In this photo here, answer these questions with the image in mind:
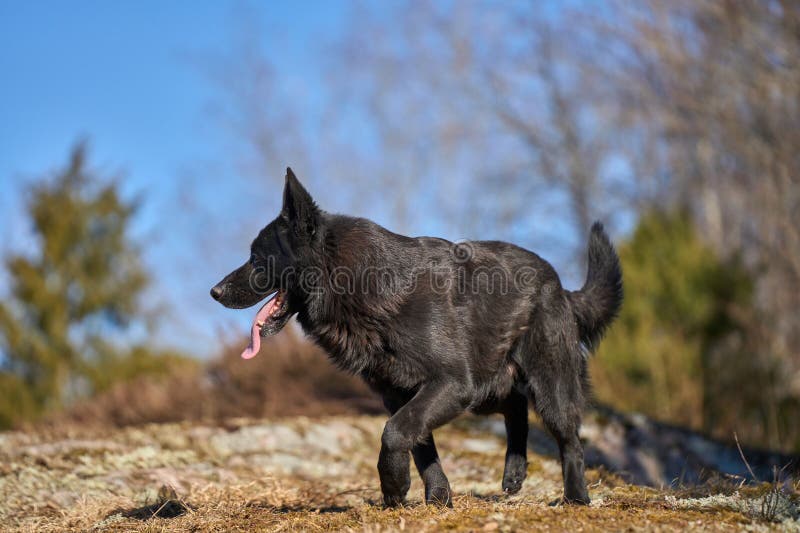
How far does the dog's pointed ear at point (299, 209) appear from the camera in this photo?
4.05 metres

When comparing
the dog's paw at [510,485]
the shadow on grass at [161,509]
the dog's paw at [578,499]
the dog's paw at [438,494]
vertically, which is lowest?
the dog's paw at [578,499]

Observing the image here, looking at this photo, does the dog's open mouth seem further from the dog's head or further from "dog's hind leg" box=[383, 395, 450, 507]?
"dog's hind leg" box=[383, 395, 450, 507]

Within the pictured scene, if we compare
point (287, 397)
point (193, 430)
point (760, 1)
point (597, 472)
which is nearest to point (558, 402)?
point (597, 472)

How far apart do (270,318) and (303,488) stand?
149 cm

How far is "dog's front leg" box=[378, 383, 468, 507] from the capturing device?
12.2 ft

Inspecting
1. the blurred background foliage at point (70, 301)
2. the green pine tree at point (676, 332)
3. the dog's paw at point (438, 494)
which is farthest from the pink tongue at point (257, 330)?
the blurred background foliage at point (70, 301)

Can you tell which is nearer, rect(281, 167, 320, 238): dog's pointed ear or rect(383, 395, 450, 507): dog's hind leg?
rect(281, 167, 320, 238): dog's pointed ear

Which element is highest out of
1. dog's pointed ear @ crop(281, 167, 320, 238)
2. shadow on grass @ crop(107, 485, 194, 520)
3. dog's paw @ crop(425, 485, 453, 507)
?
dog's pointed ear @ crop(281, 167, 320, 238)

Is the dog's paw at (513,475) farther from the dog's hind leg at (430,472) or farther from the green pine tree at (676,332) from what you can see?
the green pine tree at (676,332)

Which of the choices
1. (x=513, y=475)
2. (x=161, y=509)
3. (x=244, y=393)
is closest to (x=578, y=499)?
(x=513, y=475)

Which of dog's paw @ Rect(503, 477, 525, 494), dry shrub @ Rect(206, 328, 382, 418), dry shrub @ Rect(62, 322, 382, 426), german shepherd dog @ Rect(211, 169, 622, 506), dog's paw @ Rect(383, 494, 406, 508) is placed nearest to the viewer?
dog's paw @ Rect(383, 494, 406, 508)

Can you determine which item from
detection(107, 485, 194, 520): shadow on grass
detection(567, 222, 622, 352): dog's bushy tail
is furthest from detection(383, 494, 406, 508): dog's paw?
detection(567, 222, 622, 352): dog's bushy tail

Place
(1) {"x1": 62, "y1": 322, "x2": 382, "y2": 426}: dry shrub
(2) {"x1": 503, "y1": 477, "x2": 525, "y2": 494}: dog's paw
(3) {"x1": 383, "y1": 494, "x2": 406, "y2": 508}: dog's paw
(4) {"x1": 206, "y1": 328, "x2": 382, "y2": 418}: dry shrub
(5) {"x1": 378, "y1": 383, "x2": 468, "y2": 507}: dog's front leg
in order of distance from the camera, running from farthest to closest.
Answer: (1) {"x1": 62, "y1": 322, "x2": 382, "y2": 426}: dry shrub < (4) {"x1": 206, "y1": 328, "x2": 382, "y2": 418}: dry shrub < (2) {"x1": 503, "y1": 477, "x2": 525, "y2": 494}: dog's paw < (3) {"x1": 383, "y1": 494, "x2": 406, "y2": 508}: dog's paw < (5) {"x1": 378, "y1": 383, "x2": 468, "y2": 507}: dog's front leg

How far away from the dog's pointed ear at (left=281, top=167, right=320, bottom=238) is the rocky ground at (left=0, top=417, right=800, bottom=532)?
4.65ft
